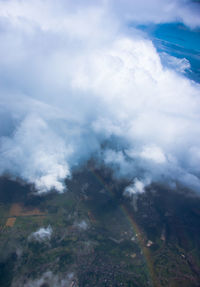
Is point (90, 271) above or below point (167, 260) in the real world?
below

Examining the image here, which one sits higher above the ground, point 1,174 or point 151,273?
point 151,273

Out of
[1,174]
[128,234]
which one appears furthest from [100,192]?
[1,174]

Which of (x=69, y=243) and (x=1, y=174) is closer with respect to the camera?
(x=69, y=243)

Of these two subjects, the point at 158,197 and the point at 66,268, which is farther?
the point at 158,197

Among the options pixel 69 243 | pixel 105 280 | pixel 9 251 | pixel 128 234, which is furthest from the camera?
pixel 128 234

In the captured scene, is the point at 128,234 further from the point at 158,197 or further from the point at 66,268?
the point at 158,197

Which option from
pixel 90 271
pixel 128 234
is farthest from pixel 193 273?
pixel 90 271

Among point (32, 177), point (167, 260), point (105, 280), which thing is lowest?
point (32, 177)

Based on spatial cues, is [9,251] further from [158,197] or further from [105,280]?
[158,197]

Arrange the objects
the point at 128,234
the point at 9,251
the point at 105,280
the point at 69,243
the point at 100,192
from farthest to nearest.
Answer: the point at 100,192
the point at 128,234
the point at 69,243
the point at 9,251
the point at 105,280
